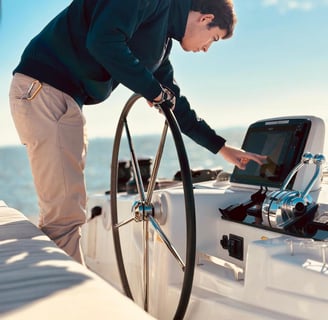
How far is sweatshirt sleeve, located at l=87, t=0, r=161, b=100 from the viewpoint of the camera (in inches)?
51.3

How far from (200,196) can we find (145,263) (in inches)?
10.2

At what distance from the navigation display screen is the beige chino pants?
530 mm

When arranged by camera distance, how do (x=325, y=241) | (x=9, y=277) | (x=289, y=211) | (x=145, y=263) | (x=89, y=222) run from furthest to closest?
(x=89, y=222)
(x=145, y=263)
(x=289, y=211)
(x=325, y=241)
(x=9, y=277)

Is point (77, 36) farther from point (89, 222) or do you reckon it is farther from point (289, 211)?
point (89, 222)

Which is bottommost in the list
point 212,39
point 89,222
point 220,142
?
point 89,222

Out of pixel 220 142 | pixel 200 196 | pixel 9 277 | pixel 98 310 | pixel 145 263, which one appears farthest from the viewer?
pixel 220 142

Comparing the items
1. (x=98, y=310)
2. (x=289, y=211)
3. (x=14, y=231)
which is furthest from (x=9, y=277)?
(x=289, y=211)

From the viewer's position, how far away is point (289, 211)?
50.6 inches

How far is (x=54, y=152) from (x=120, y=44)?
36 centimetres

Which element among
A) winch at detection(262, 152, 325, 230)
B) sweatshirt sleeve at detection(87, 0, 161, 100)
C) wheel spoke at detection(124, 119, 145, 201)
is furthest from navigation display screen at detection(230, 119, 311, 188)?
sweatshirt sleeve at detection(87, 0, 161, 100)

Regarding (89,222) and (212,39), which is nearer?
(212,39)

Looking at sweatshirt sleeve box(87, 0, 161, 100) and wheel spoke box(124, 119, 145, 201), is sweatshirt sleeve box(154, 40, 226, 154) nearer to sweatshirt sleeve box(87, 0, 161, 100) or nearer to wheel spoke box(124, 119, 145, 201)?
wheel spoke box(124, 119, 145, 201)

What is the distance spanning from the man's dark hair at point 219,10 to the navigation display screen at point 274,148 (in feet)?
1.13

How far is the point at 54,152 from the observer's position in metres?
1.48
